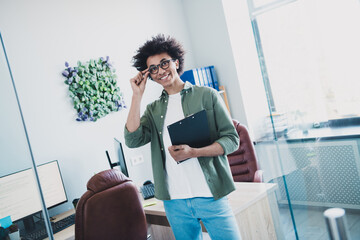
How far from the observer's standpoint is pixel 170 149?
130cm

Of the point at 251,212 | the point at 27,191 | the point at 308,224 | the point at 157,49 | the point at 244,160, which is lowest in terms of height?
the point at 251,212

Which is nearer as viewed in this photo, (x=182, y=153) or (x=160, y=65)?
(x=182, y=153)

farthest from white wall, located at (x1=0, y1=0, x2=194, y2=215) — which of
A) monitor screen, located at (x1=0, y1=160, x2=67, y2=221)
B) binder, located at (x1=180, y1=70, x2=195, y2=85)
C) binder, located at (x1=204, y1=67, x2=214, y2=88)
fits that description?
binder, located at (x1=204, y1=67, x2=214, y2=88)

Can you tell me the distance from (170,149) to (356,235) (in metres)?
0.81

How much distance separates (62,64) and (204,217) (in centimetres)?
206

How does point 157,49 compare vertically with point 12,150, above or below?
above

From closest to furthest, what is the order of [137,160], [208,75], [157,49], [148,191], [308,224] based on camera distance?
1. [308,224]
2. [157,49]
3. [148,191]
4. [137,160]
5. [208,75]

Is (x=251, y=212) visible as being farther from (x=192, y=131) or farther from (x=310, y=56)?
(x=310, y=56)

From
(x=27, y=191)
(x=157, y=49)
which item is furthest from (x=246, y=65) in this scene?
(x=27, y=191)

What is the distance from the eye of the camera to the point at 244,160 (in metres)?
2.58

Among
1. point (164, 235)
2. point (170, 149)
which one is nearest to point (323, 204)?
point (170, 149)

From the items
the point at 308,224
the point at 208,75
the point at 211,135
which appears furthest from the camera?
the point at 208,75

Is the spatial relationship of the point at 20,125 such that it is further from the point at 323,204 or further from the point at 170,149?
the point at 323,204

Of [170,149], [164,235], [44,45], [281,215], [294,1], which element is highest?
[44,45]
